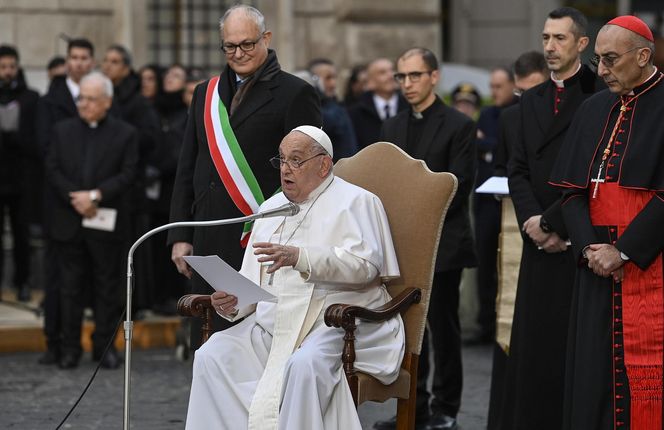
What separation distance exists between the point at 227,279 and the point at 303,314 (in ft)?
1.26

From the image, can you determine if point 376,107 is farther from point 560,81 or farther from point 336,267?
point 336,267

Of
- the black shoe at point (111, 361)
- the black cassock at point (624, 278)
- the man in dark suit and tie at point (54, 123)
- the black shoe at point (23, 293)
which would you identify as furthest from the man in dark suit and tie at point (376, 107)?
the black cassock at point (624, 278)

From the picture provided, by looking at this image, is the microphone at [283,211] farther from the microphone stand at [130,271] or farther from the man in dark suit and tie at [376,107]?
the man in dark suit and tie at [376,107]

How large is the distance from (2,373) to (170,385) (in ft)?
4.24

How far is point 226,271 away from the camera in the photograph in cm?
644

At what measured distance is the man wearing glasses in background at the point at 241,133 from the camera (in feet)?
23.7

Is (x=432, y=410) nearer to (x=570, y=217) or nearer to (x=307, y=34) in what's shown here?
(x=570, y=217)

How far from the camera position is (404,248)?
7.01 meters

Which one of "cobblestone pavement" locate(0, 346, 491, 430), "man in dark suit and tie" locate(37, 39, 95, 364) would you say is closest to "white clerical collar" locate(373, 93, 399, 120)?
"cobblestone pavement" locate(0, 346, 491, 430)

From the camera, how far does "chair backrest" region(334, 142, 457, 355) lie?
6941 millimetres

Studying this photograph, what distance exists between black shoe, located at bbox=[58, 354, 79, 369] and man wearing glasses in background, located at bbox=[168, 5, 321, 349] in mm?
3193

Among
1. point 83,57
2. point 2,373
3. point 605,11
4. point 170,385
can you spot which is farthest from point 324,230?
point 605,11

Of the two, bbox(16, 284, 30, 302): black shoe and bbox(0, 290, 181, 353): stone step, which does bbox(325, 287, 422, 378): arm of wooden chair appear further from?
bbox(16, 284, 30, 302): black shoe

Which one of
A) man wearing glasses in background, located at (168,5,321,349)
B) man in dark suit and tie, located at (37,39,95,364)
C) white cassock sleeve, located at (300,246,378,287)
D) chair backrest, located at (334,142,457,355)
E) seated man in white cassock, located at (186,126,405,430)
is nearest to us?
seated man in white cassock, located at (186,126,405,430)
